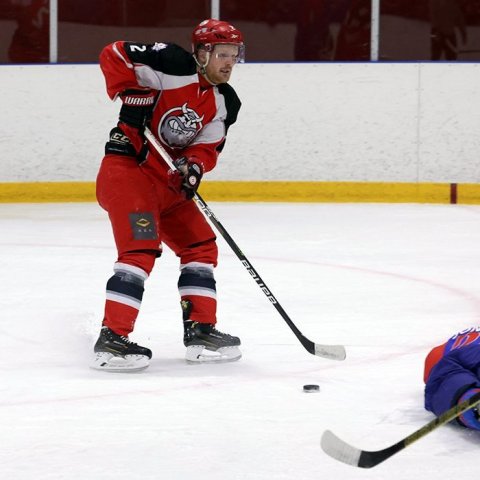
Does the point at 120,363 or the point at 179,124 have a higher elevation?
the point at 179,124

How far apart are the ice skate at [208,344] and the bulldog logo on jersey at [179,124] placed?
47cm

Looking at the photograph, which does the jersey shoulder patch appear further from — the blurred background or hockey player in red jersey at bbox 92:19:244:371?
the blurred background

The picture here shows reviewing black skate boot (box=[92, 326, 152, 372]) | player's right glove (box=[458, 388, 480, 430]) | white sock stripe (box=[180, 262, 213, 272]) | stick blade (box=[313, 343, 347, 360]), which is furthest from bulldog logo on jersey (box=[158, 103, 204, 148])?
player's right glove (box=[458, 388, 480, 430])

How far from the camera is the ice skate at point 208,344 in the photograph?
3.16m

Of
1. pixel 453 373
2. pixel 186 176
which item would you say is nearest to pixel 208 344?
pixel 186 176

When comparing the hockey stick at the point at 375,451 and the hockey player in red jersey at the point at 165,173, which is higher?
the hockey player in red jersey at the point at 165,173

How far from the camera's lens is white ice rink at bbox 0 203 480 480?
2248mm

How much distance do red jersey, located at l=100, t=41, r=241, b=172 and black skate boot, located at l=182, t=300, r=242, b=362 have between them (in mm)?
398

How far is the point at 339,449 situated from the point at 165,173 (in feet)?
4.01

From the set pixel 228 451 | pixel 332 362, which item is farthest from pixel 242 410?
pixel 332 362

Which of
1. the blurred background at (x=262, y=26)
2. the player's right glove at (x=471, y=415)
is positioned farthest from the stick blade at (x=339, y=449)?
the blurred background at (x=262, y=26)

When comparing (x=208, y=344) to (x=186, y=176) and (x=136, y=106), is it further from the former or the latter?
(x=136, y=106)

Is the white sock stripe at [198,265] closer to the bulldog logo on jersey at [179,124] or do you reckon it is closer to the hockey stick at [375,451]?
the bulldog logo on jersey at [179,124]

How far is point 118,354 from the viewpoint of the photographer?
9.94 feet
